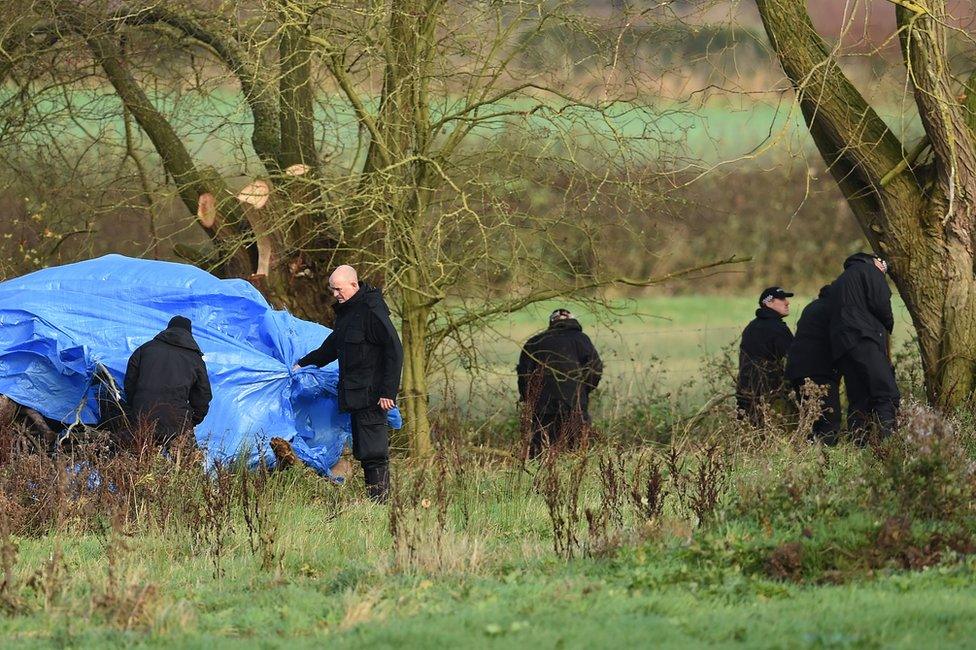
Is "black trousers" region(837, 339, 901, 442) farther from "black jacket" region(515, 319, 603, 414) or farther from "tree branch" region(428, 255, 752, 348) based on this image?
"black jacket" region(515, 319, 603, 414)

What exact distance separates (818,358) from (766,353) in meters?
0.84

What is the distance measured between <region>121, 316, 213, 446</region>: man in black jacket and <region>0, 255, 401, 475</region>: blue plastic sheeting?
0.30m

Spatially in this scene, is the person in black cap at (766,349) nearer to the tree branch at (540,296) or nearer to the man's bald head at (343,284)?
the tree branch at (540,296)

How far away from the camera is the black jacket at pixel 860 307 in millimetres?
10445

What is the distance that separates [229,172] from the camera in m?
11.4

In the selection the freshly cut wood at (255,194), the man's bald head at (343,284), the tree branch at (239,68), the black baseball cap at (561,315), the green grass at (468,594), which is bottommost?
the green grass at (468,594)

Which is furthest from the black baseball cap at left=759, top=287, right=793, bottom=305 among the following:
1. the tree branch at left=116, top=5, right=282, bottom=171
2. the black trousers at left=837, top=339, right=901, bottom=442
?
the tree branch at left=116, top=5, right=282, bottom=171

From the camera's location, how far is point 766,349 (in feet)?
38.4

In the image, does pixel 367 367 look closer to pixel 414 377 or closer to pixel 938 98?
pixel 414 377

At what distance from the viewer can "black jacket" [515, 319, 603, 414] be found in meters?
11.4

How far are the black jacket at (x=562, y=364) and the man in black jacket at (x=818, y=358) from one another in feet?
5.54

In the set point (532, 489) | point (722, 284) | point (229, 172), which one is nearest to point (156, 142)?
point (229, 172)

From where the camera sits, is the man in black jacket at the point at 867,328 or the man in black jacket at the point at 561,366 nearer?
the man in black jacket at the point at 867,328

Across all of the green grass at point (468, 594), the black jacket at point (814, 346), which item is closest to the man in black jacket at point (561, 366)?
the black jacket at point (814, 346)
